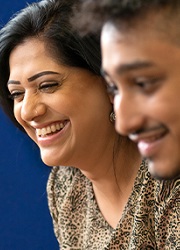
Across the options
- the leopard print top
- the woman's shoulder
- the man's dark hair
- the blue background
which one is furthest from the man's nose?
the blue background

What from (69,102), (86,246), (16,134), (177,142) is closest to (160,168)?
(177,142)

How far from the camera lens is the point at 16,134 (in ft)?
6.15

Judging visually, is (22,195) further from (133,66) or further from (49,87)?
(133,66)

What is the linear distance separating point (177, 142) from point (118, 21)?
178 mm

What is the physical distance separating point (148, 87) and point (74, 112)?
0.54 meters

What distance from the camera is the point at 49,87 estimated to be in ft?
4.39

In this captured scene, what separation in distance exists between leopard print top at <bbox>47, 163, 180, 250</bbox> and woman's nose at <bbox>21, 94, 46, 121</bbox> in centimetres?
25

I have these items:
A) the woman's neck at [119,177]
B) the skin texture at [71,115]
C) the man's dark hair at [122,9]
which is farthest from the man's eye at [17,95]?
the man's dark hair at [122,9]

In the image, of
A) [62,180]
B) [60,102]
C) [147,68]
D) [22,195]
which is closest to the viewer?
[147,68]

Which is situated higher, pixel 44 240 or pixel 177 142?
pixel 177 142

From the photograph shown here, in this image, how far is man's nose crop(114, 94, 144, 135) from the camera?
2.64ft

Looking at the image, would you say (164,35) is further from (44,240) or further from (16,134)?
(44,240)

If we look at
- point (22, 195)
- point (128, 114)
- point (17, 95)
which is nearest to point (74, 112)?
point (17, 95)

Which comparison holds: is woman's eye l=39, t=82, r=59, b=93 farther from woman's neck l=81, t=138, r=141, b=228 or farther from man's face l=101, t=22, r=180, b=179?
man's face l=101, t=22, r=180, b=179
